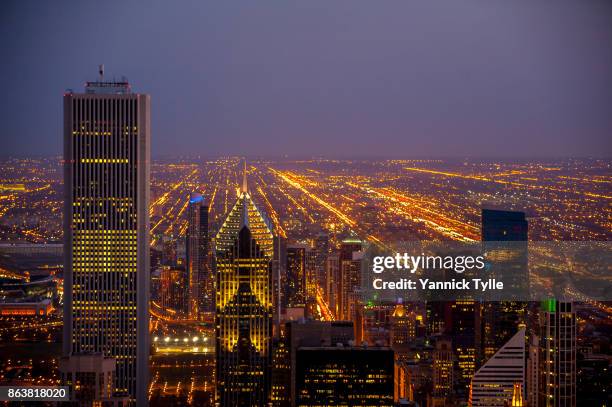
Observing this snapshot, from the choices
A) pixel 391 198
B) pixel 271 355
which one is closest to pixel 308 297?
pixel 271 355

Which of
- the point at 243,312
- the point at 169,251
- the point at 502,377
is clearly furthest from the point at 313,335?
the point at 502,377

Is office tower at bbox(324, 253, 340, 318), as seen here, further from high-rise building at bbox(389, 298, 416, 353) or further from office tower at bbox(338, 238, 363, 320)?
high-rise building at bbox(389, 298, 416, 353)

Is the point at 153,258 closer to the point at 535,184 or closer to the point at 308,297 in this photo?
the point at 308,297

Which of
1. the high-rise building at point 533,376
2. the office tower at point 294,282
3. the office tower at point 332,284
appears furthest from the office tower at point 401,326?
the high-rise building at point 533,376

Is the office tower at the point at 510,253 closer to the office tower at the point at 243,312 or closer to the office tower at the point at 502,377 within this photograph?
the office tower at the point at 502,377

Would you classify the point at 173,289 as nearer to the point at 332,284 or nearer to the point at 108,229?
the point at 108,229

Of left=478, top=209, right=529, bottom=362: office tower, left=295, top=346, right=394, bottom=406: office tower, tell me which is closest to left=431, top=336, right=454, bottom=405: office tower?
left=295, top=346, right=394, bottom=406: office tower
